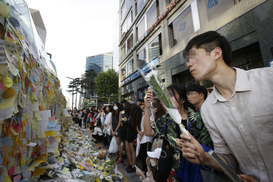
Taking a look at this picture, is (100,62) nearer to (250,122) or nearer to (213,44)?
(213,44)

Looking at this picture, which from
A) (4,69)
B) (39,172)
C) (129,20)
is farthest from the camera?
(129,20)

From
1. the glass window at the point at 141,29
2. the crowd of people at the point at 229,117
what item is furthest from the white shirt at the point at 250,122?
the glass window at the point at 141,29

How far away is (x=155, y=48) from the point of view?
423 inches

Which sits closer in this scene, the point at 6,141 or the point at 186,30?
the point at 6,141

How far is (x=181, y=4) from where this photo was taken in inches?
313

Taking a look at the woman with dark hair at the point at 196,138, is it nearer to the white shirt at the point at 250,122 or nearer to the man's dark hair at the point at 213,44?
the white shirt at the point at 250,122

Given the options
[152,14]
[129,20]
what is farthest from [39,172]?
[129,20]

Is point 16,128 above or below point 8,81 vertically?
below

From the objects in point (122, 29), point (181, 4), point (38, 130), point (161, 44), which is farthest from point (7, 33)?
point (122, 29)

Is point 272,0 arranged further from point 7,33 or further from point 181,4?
point 7,33

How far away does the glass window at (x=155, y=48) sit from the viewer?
10.3 metres

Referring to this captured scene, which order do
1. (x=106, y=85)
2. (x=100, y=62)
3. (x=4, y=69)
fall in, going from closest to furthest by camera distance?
(x=4, y=69)
(x=106, y=85)
(x=100, y=62)

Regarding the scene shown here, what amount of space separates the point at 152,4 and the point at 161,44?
4195 mm

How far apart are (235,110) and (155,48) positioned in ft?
34.3
